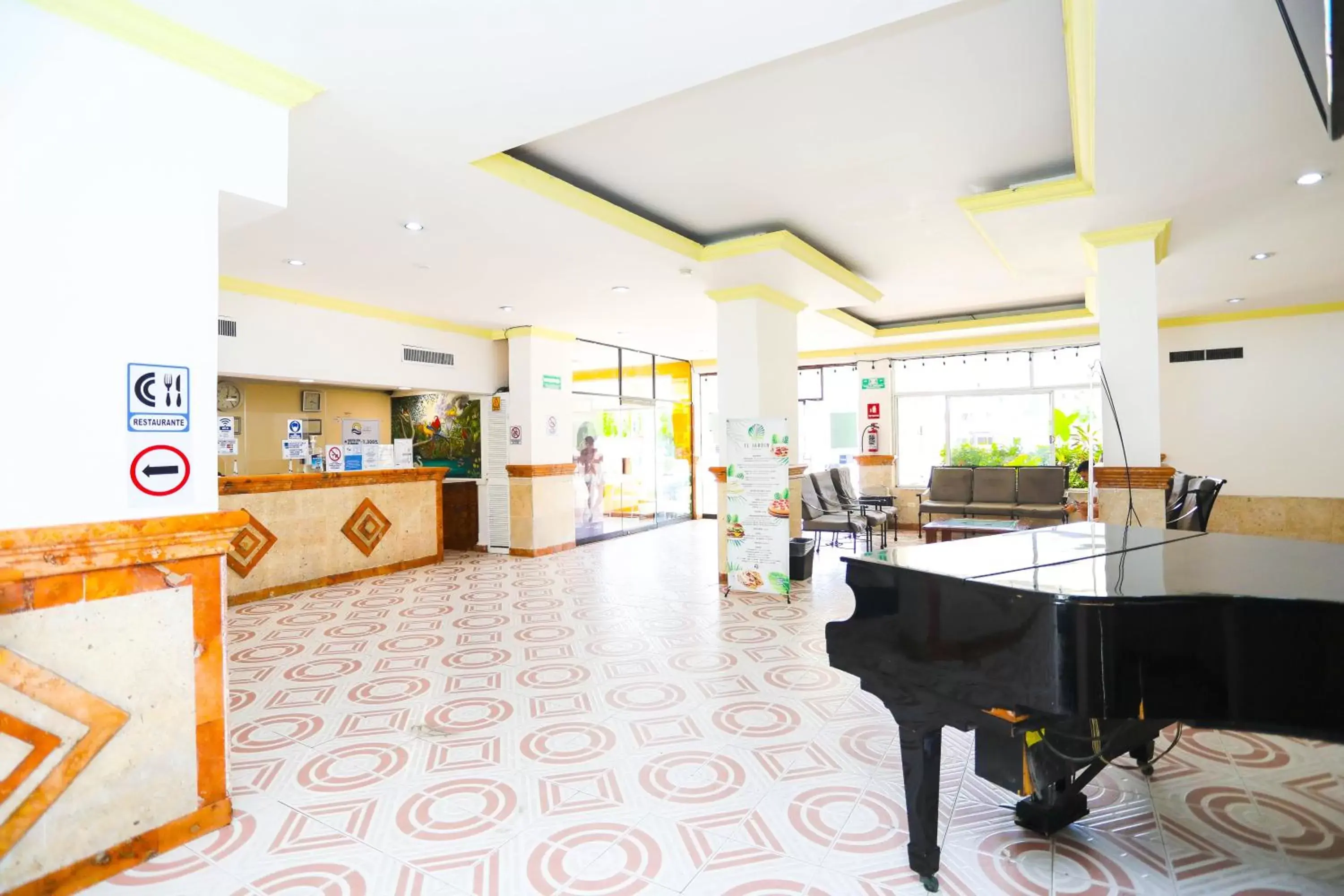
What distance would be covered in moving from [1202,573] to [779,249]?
374 cm

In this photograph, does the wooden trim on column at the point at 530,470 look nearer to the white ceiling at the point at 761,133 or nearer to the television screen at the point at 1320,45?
the white ceiling at the point at 761,133

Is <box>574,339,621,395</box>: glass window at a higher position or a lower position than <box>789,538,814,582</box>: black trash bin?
higher

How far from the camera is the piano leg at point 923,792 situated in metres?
2.13

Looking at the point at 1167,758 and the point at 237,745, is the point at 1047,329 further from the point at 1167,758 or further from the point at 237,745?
the point at 237,745

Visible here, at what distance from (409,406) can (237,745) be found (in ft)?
20.7

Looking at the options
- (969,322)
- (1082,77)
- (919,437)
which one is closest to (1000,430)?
(919,437)

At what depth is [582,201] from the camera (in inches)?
172

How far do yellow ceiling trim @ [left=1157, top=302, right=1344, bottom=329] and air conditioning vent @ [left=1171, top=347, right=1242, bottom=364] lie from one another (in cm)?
34

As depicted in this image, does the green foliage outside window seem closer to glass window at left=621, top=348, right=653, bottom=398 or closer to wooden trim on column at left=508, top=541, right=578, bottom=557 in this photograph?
glass window at left=621, top=348, right=653, bottom=398

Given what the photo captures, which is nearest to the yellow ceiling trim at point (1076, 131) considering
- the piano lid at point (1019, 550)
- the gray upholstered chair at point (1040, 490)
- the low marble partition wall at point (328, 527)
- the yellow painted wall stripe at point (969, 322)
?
the piano lid at point (1019, 550)

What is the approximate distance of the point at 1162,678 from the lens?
182 cm

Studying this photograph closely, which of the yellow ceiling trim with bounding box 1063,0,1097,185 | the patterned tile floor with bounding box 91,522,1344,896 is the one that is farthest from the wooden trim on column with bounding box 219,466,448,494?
the yellow ceiling trim with bounding box 1063,0,1097,185

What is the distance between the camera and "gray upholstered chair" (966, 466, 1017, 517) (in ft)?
28.8

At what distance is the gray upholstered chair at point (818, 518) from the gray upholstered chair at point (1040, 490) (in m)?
2.19
